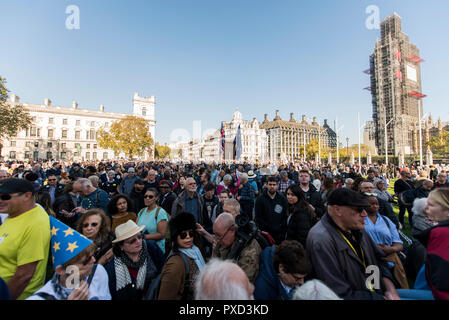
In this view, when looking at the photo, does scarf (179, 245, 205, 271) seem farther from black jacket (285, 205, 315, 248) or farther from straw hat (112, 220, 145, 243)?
black jacket (285, 205, 315, 248)

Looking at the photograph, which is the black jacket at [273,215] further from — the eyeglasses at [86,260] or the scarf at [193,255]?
the eyeglasses at [86,260]

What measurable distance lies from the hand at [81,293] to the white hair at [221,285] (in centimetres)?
108

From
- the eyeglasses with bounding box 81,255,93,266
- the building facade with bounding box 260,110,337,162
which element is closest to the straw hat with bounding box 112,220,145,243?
the eyeglasses with bounding box 81,255,93,266

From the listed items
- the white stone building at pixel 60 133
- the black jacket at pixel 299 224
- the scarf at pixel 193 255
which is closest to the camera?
the scarf at pixel 193 255

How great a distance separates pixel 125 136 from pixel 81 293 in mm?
46037

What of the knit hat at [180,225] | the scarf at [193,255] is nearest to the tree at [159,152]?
the knit hat at [180,225]

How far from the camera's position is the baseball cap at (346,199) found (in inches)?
83.4

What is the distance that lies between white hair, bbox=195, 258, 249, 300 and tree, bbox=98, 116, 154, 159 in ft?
151

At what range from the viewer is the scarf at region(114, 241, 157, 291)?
2533 millimetres

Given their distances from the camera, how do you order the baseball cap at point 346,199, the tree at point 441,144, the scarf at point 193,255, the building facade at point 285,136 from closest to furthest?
the baseball cap at point 346,199 < the scarf at point 193,255 < the tree at point 441,144 < the building facade at point 285,136

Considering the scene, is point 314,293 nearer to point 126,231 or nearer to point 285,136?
point 126,231
